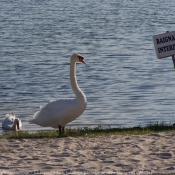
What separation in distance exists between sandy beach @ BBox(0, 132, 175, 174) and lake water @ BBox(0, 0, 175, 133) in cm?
704

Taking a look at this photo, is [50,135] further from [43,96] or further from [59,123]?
[43,96]

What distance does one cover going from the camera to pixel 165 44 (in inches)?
549

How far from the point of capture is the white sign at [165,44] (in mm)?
13906

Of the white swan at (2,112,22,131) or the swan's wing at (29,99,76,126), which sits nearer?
the swan's wing at (29,99,76,126)

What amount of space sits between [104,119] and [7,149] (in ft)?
30.1

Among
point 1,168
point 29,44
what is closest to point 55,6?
point 29,44

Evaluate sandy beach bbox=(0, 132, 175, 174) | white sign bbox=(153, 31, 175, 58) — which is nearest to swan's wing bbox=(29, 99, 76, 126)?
sandy beach bbox=(0, 132, 175, 174)

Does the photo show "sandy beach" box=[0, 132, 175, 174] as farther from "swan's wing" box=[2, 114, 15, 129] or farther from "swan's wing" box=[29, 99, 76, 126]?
"swan's wing" box=[2, 114, 15, 129]

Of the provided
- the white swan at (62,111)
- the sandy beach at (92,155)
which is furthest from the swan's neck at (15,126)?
the sandy beach at (92,155)

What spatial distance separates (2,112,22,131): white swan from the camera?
18.0m

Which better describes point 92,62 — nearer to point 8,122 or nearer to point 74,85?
point 8,122

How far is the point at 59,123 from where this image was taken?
13.0m

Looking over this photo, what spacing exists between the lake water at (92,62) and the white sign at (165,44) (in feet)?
16.0

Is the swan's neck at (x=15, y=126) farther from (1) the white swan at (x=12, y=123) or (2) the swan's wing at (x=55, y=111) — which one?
(2) the swan's wing at (x=55, y=111)
